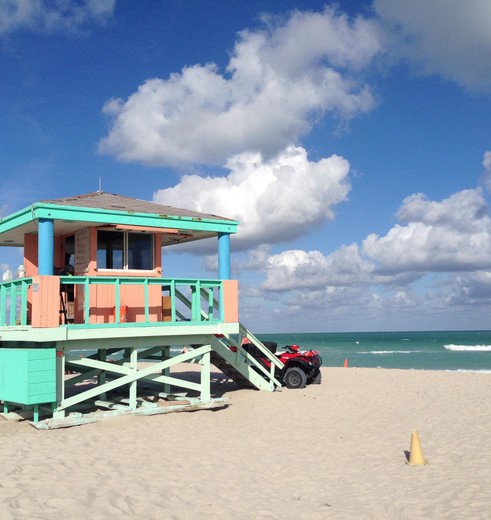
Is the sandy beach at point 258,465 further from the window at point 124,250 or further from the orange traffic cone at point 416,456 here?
the window at point 124,250

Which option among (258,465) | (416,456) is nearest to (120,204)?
(258,465)

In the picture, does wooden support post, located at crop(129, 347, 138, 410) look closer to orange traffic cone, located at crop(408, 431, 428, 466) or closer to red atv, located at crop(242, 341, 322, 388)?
red atv, located at crop(242, 341, 322, 388)

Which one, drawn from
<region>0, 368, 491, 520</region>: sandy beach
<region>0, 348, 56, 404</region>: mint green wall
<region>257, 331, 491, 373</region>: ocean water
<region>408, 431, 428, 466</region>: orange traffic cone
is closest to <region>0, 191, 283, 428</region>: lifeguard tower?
<region>0, 348, 56, 404</region>: mint green wall

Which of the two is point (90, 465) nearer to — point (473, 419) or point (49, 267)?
point (49, 267)

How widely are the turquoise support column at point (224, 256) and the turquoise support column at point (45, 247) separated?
405 centimetres

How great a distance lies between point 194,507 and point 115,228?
7.31m

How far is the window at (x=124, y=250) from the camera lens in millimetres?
12461

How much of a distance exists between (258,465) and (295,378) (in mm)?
7673

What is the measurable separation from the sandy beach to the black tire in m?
2.19

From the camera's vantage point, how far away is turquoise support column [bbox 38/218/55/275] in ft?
34.6

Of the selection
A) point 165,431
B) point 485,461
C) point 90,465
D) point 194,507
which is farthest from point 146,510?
point 485,461

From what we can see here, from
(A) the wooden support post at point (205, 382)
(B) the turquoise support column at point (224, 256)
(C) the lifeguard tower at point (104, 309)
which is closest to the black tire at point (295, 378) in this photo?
(C) the lifeguard tower at point (104, 309)

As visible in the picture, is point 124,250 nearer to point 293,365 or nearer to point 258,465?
point 258,465

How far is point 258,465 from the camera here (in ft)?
27.3
